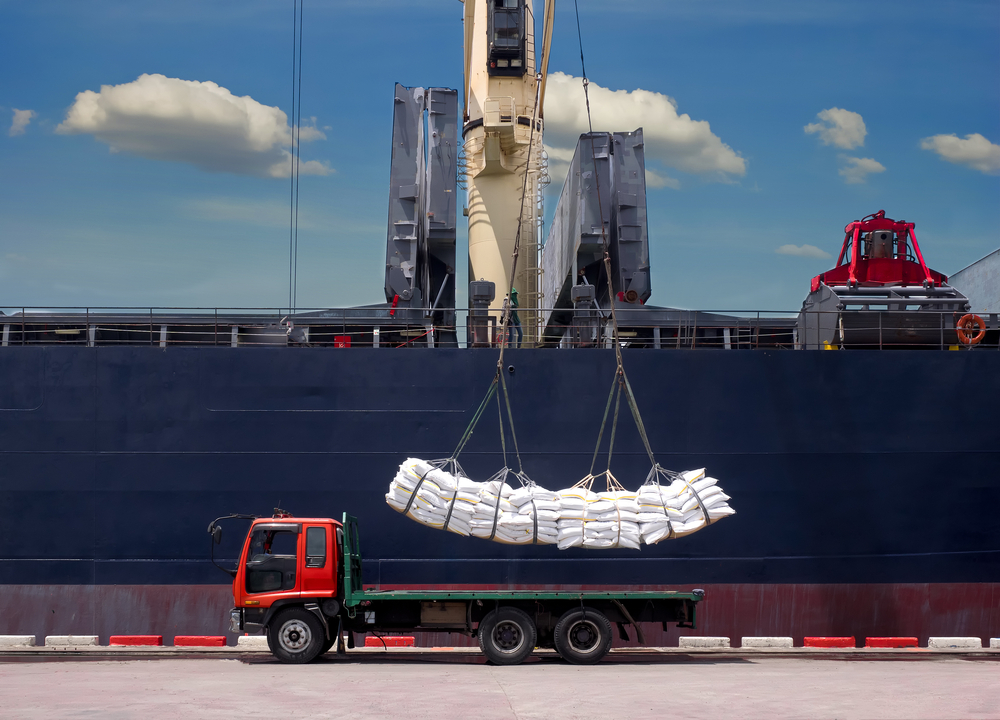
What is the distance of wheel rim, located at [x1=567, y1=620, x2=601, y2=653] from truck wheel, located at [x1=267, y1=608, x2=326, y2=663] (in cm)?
346

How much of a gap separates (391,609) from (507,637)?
1653 mm

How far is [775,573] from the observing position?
47.6 feet

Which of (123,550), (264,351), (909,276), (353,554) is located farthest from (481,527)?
(909,276)

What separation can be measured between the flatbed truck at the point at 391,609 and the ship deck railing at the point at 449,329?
474cm

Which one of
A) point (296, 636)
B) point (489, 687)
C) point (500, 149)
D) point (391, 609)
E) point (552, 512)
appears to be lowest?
point (489, 687)

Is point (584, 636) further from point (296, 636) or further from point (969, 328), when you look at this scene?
point (969, 328)

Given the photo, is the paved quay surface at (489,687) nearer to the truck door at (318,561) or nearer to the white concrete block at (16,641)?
the white concrete block at (16,641)

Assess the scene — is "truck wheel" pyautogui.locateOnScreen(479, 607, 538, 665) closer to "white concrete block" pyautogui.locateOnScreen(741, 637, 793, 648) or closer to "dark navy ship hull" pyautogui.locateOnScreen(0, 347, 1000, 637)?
"dark navy ship hull" pyautogui.locateOnScreen(0, 347, 1000, 637)

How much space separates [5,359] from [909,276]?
672 inches

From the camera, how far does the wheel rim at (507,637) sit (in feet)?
38.6

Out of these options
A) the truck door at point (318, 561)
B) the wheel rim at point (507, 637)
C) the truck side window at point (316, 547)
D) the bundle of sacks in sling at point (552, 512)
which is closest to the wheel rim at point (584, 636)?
the wheel rim at point (507, 637)

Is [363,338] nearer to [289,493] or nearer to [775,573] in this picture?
[289,493]

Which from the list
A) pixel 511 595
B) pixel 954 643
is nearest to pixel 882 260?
pixel 954 643

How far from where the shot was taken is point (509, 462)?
1470 centimetres
